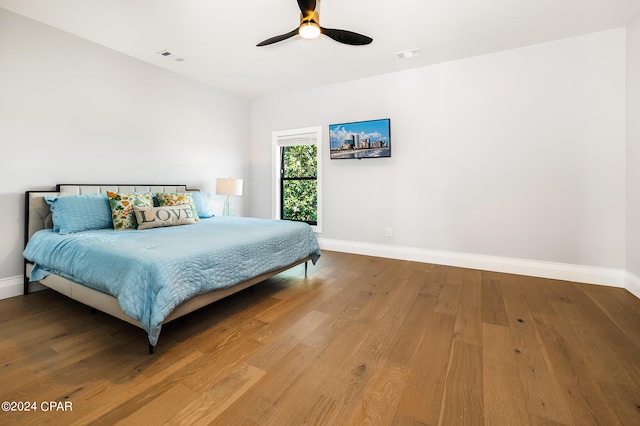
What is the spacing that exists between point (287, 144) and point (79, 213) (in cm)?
322

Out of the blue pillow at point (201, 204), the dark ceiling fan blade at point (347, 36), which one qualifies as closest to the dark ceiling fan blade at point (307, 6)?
the dark ceiling fan blade at point (347, 36)

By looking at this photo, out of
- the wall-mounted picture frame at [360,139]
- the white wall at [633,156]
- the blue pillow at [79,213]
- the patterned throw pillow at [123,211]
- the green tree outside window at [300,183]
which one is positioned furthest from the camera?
the green tree outside window at [300,183]

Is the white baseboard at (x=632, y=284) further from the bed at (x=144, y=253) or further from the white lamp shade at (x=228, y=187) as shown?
the white lamp shade at (x=228, y=187)

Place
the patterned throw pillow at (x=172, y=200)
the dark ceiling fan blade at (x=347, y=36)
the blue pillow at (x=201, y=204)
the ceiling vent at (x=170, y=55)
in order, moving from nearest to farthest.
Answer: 1. the dark ceiling fan blade at (x=347, y=36)
2. the patterned throw pillow at (x=172, y=200)
3. the ceiling vent at (x=170, y=55)
4. the blue pillow at (x=201, y=204)

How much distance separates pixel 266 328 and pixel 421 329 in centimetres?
117

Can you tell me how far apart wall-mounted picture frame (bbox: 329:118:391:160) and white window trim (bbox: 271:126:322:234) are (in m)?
0.30

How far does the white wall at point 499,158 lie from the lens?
10.2ft

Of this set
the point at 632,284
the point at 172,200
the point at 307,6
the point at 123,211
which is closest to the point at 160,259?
the point at 123,211

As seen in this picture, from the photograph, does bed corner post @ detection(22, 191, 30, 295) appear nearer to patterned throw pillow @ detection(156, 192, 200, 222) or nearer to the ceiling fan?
patterned throw pillow @ detection(156, 192, 200, 222)

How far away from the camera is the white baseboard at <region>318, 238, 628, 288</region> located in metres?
3.11

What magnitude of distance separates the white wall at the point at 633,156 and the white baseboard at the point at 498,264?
0.17 meters

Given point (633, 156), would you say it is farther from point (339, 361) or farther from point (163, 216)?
point (163, 216)

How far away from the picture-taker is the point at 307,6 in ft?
7.32

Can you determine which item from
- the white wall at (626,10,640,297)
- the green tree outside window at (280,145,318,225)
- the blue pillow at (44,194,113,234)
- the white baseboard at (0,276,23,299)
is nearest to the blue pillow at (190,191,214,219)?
the blue pillow at (44,194,113,234)
